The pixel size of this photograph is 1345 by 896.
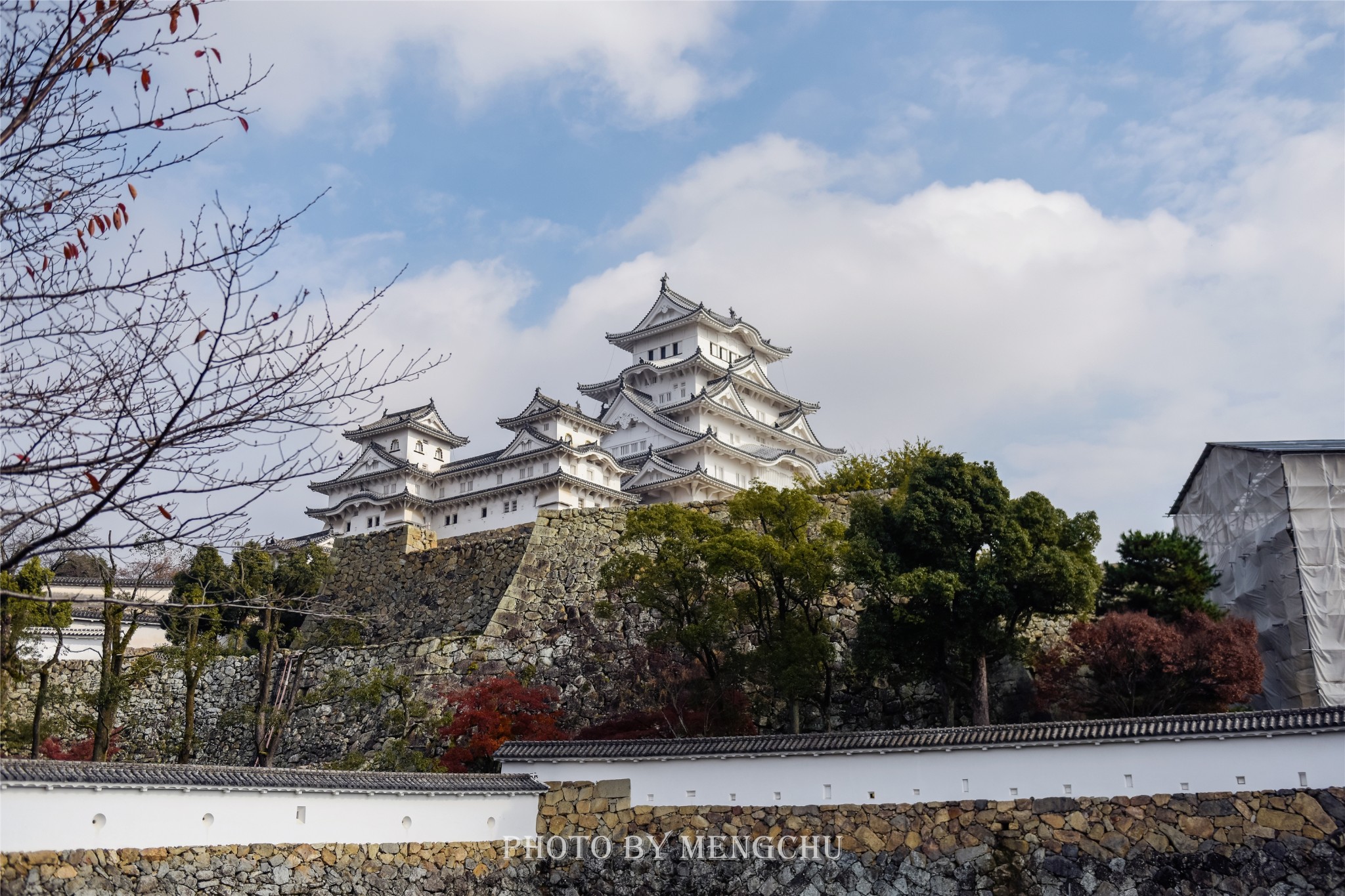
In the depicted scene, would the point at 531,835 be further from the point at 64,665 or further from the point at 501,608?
the point at 64,665

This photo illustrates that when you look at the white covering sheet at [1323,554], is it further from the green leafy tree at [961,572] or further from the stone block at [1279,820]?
the stone block at [1279,820]

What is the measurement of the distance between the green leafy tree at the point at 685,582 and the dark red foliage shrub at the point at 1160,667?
6567mm

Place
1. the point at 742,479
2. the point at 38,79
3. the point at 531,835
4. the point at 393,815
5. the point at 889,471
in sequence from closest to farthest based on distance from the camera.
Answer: the point at 38,79 < the point at 393,815 < the point at 531,835 < the point at 889,471 < the point at 742,479

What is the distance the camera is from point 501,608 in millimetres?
26328

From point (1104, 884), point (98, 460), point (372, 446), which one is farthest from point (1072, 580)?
point (372, 446)

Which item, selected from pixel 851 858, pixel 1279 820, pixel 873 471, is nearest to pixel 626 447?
pixel 873 471

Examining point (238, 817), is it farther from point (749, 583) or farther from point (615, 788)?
point (749, 583)

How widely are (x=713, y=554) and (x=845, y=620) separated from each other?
5.63m

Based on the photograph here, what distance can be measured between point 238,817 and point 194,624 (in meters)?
8.38

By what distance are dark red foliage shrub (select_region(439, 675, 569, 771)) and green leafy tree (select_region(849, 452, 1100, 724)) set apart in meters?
6.24

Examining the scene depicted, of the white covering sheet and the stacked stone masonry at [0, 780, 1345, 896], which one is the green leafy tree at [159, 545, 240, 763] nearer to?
the stacked stone masonry at [0, 780, 1345, 896]

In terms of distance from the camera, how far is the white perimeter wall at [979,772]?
14.3 metres

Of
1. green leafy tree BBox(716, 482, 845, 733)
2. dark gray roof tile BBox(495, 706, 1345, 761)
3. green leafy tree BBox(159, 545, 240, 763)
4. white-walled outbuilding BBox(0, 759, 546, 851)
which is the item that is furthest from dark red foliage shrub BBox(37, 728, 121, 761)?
green leafy tree BBox(716, 482, 845, 733)

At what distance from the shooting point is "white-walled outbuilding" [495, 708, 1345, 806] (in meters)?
14.4
